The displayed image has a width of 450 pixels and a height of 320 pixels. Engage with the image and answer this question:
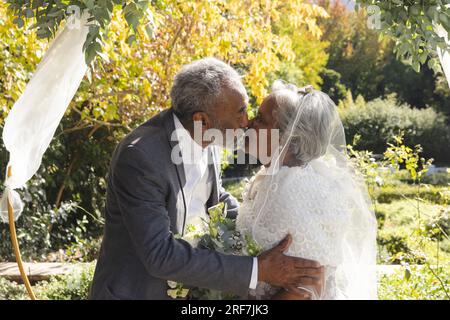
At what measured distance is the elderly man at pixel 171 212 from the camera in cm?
239

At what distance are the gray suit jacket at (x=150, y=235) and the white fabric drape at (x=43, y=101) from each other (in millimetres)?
658

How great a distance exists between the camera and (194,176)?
113 inches

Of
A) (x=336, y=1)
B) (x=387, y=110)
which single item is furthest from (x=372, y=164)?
(x=336, y=1)

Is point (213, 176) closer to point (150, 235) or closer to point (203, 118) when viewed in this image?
point (203, 118)

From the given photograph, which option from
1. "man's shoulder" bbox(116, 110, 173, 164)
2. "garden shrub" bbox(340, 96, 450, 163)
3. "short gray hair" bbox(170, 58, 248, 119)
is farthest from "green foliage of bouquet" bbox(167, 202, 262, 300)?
"garden shrub" bbox(340, 96, 450, 163)

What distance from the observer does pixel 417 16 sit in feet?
9.18

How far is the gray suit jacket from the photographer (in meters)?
2.38

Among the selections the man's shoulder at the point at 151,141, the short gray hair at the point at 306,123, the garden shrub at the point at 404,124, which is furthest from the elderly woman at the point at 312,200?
the garden shrub at the point at 404,124

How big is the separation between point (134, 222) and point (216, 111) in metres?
0.56

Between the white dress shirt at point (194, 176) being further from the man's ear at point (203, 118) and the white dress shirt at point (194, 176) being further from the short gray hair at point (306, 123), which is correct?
the short gray hair at point (306, 123)

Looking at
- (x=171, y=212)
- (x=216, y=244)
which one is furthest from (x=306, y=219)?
(x=171, y=212)

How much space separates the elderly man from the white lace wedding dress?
0.19 feet

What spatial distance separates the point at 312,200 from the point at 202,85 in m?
0.62

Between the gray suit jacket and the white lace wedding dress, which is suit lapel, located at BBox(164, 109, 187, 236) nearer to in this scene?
the gray suit jacket
